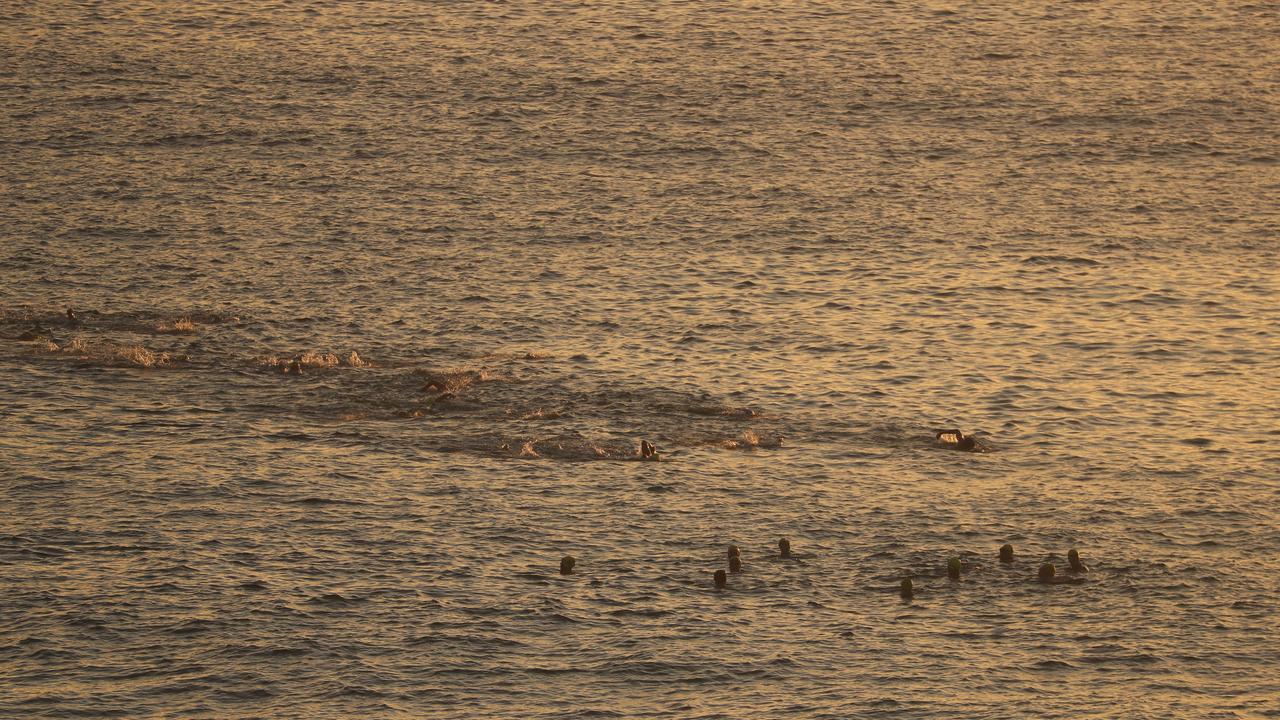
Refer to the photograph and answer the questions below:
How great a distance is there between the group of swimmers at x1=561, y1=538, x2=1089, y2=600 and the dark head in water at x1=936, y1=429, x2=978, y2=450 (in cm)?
442

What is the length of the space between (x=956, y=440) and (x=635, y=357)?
760 cm

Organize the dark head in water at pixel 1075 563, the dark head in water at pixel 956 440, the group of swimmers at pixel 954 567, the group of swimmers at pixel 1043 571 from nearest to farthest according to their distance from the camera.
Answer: the group of swimmers at pixel 1043 571
the group of swimmers at pixel 954 567
the dark head in water at pixel 1075 563
the dark head in water at pixel 956 440

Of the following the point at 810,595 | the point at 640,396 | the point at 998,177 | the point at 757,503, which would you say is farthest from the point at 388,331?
the point at 998,177

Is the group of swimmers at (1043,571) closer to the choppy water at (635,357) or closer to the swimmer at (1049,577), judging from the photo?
the swimmer at (1049,577)

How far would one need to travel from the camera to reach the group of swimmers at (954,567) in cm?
2721

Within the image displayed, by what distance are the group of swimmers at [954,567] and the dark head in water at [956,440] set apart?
442 centimetres

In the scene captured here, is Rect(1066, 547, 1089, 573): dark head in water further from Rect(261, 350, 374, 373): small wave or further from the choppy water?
Rect(261, 350, 374, 373): small wave

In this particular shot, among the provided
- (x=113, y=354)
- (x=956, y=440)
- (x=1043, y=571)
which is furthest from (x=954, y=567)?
(x=113, y=354)

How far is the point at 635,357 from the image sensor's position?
37.2 meters

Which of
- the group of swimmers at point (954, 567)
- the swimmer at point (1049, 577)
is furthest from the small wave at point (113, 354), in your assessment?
the swimmer at point (1049, 577)

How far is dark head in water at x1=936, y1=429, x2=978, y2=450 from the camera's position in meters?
32.8

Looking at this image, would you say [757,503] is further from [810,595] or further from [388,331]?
[388,331]

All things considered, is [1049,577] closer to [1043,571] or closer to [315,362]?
[1043,571]

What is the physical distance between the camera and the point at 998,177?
155 feet
